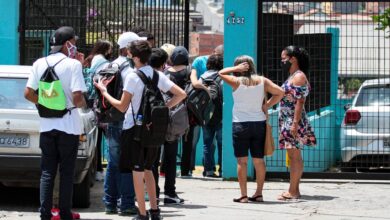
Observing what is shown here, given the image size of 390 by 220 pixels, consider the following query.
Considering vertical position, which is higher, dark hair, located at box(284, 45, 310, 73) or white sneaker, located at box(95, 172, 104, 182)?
dark hair, located at box(284, 45, 310, 73)

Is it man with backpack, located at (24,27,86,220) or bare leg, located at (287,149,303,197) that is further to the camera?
bare leg, located at (287,149,303,197)

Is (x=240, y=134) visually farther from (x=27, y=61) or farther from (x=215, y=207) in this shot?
(x=27, y=61)

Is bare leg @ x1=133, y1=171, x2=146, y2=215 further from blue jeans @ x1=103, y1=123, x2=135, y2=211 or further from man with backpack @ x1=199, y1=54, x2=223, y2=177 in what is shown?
man with backpack @ x1=199, y1=54, x2=223, y2=177

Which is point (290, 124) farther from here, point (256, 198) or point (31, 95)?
point (31, 95)

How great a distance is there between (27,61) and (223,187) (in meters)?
4.06

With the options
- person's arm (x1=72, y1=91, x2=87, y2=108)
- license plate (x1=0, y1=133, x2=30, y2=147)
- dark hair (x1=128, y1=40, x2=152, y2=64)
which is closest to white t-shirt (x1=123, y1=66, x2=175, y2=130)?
dark hair (x1=128, y1=40, x2=152, y2=64)

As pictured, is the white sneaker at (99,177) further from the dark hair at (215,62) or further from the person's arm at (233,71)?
the person's arm at (233,71)

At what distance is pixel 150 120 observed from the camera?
8727 millimetres

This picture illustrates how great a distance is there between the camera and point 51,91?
28.6 feet

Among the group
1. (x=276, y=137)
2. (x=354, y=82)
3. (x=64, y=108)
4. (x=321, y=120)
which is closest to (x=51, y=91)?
(x=64, y=108)

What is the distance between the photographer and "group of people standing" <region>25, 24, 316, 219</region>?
8742 millimetres

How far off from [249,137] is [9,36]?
201 inches

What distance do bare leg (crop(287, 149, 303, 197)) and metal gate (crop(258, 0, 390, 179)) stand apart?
6.04ft

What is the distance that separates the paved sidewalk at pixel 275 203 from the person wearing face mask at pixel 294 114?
1.43 ft
